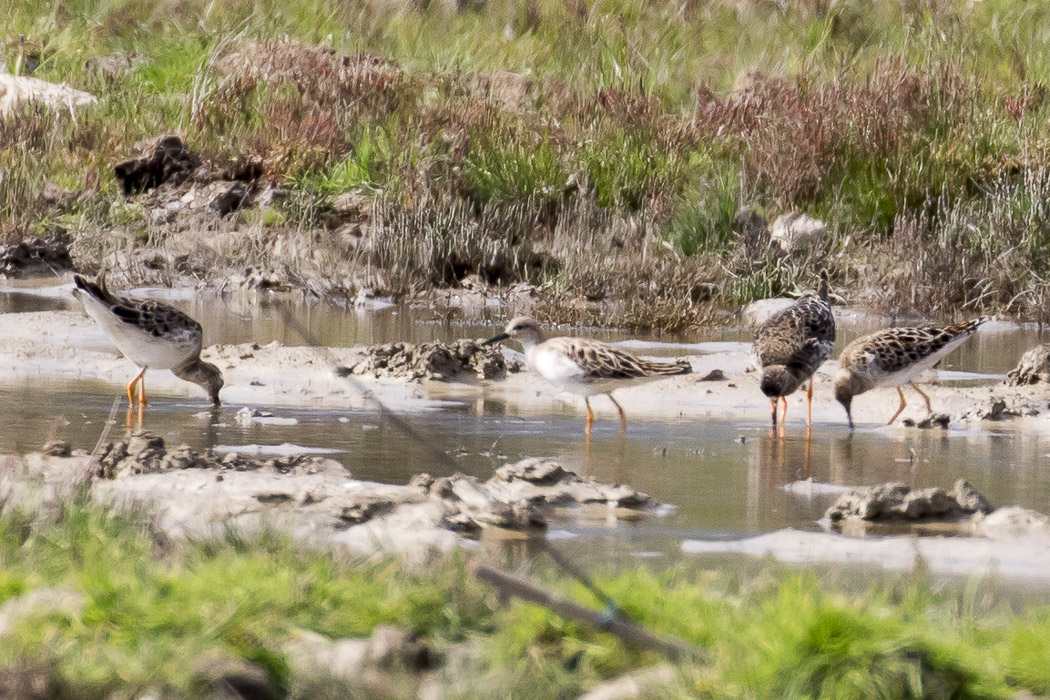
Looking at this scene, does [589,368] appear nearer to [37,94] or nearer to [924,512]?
[924,512]

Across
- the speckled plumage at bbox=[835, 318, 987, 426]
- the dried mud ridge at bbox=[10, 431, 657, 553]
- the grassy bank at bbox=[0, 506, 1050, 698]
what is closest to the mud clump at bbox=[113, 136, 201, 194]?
the speckled plumage at bbox=[835, 318, 987, 426]

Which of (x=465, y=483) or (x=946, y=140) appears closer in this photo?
(x=465, y=483)

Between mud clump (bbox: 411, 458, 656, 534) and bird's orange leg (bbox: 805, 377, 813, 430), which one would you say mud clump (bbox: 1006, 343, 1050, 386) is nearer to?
bird's orange leg (bbox: 805, 377, 813, 430)

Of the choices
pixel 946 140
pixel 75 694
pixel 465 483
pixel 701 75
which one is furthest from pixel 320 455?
pixel 701 75

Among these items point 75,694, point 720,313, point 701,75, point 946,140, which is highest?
point 701,75

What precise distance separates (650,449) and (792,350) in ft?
5.48

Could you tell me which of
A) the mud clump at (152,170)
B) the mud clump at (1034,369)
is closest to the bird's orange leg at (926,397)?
the mud clump at (1034,369)

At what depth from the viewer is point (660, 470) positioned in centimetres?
765

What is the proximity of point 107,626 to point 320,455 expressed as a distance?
3443 millimetres

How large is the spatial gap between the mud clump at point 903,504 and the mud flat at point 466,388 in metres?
2.72

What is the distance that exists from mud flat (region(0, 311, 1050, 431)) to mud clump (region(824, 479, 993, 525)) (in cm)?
272

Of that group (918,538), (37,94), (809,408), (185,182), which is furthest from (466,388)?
(37,94)

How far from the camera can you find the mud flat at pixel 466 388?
31.4ft

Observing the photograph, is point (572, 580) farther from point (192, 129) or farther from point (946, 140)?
point (192, 129)
